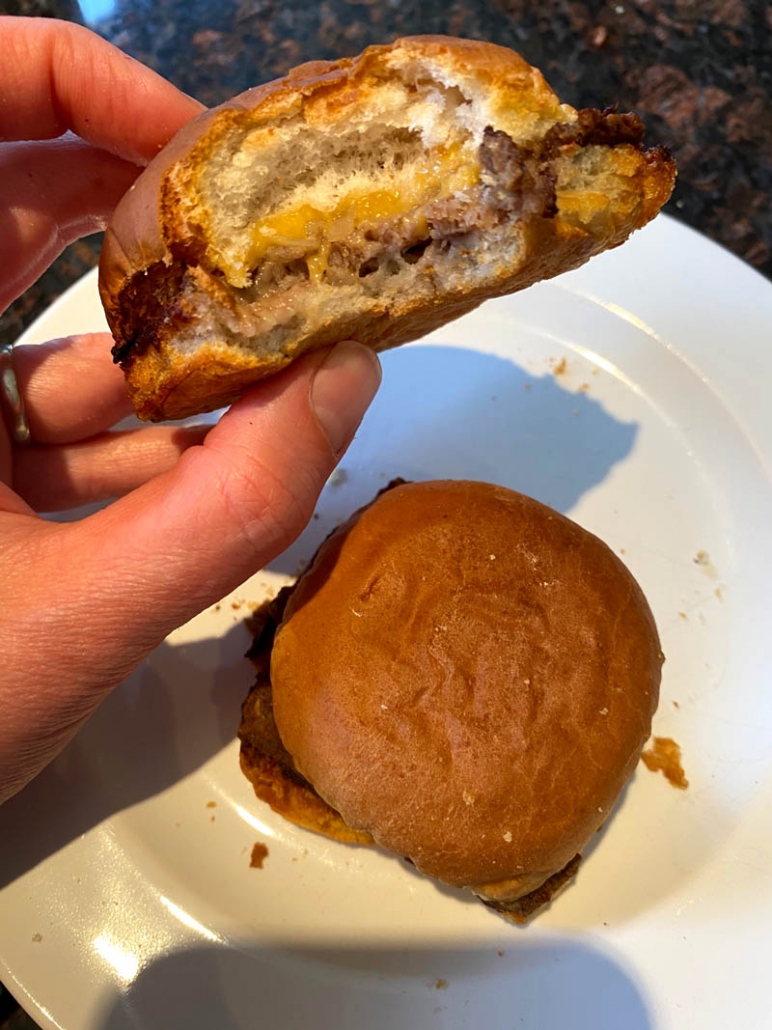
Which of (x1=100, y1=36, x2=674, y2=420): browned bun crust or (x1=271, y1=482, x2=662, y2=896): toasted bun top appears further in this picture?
(x1=271, y1=482, x2=662, y2=896): toasted bun top

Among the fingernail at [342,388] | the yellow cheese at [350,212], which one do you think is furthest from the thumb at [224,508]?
the yellow cheese at [350,212]

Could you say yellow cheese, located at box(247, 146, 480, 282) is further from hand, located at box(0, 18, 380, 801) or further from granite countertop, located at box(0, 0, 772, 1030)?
granite countertop, located at box(0, 0, 772, 1030)

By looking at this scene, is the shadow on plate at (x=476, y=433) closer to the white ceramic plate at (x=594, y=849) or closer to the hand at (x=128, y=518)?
the white ceramic plate at (x=594, y=849)

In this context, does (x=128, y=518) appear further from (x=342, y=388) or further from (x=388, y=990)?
(x=388, y=990)

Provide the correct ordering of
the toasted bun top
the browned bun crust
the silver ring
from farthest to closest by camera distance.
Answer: the silver ring, the toasted bun top, the browned bun crust

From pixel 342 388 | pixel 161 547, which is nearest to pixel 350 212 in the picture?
pixel 342 388

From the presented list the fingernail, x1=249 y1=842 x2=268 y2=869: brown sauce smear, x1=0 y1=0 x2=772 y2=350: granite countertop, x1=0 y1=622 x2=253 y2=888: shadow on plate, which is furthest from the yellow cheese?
x1=0 y1=0 x2=772 y2=350: granite countertop
